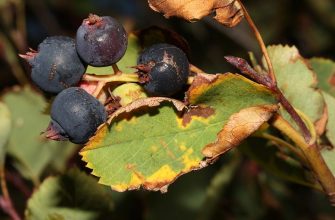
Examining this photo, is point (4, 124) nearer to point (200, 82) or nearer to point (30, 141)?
point (30, 141)

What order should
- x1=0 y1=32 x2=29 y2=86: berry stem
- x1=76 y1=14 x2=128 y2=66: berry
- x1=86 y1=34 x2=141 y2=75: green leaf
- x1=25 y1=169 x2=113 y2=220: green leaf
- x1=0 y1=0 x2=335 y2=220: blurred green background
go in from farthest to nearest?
x1=0 y1=32 x2=29 y2=86: berry stem, x1=0 y1=0 x2=335 y2=220: blurred green background, x1=25 y1=169 x2=113 y2=220: green leaf, x1=86 y1=34 x2=141 y2=75: green leaf, x1=76 y1=14 x2=128 y2=66: berry

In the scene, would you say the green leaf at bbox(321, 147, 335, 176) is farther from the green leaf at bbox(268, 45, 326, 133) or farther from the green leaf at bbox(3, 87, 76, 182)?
the green leaf at bbox(3, 87, 76, 182)

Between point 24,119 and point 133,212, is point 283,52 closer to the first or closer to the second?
point 133,212

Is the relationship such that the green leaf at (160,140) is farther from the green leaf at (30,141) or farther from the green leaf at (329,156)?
the green leaf at (30,141)

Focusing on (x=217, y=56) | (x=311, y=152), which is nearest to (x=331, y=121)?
(x=311, y=152)

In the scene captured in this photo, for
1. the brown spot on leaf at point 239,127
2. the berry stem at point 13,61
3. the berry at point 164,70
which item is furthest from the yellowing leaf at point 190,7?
the berry stem at point 13,61

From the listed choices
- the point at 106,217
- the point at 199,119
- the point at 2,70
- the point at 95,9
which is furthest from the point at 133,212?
the point at 95,9

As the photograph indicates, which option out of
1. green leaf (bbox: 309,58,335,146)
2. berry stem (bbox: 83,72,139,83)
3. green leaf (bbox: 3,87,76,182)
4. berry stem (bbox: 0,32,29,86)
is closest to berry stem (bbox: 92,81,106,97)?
berry stem (bbox: 83,72,139,83)
